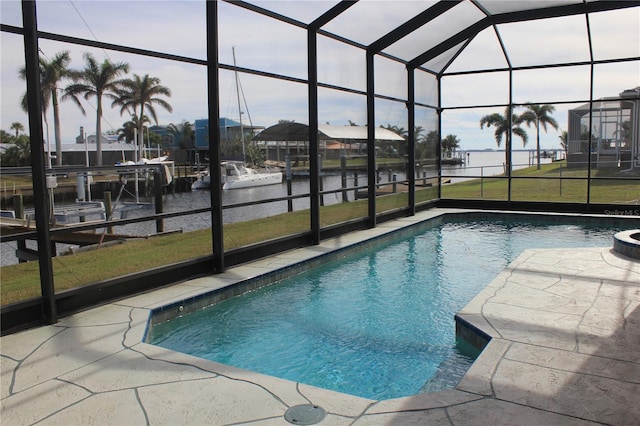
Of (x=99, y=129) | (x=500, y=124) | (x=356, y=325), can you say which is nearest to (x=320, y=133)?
(x=99, y=129)

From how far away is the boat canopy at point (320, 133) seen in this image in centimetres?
688

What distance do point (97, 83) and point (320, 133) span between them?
11.9ft

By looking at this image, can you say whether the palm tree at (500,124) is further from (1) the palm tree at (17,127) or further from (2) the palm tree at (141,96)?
(1) the palm tree at (17,127)

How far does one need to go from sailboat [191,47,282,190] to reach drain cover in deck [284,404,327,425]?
3510mm

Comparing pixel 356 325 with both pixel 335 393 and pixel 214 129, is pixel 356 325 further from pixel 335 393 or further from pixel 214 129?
pixel 214 129

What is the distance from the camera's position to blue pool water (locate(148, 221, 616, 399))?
11.6 feet

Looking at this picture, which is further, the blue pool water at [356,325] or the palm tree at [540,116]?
the palm tree at [540,116]

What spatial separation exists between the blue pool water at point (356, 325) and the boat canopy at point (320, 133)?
1870 millimetres

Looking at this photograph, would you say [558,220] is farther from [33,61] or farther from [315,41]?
[33,61]

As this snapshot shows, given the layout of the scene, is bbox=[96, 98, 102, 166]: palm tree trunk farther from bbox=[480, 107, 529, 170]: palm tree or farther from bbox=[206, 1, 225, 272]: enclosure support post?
bbox=[480, 107, 529, 170]: palm tree

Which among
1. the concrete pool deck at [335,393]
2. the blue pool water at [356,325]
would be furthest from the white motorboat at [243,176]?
the concrete pool deck at [335,393]

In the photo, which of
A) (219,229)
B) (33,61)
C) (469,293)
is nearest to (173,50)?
(33,61)

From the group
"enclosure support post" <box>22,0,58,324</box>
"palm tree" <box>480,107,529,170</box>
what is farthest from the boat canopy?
"palm tree" <box>480,107,529,170</box>

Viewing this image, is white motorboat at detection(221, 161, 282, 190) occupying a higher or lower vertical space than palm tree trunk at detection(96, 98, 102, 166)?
lower
